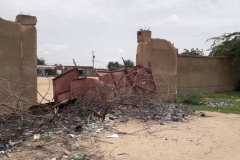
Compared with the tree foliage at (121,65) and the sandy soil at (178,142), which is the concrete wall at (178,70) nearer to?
the tree foliage at (121,65)

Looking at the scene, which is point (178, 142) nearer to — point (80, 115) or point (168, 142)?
point (168, 142)

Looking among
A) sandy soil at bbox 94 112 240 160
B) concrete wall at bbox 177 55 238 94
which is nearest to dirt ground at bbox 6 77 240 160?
sandy soil at bbox 94 112 240 160

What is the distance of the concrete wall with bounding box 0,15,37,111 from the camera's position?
7.41 metres

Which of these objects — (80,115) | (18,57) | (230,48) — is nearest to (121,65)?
(230,48)

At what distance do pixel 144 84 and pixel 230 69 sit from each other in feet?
32.2

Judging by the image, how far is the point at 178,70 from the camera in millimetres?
15117

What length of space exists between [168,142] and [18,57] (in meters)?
4.51

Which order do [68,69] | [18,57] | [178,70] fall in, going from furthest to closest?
[178,70]
[68,69]
[18,57]

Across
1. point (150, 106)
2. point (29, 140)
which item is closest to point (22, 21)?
point (29, 140)

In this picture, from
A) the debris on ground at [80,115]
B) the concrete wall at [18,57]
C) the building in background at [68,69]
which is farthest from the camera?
the building in background at [68,69]

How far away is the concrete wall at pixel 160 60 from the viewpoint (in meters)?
11.5

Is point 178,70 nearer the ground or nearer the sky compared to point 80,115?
nearer the sky

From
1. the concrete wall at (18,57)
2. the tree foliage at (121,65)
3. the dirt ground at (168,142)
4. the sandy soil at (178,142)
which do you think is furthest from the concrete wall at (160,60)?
the concrete wall at (18,57)

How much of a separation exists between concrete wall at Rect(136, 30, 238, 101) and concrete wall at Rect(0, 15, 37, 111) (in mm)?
4839
